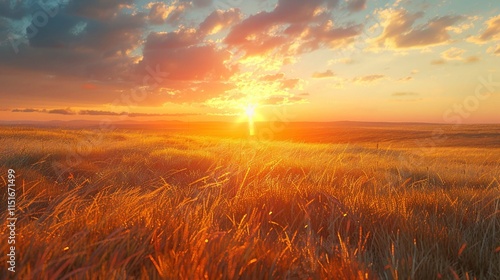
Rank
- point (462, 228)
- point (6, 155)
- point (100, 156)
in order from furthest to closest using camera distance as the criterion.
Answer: point (100, 156), point (6, 155), point (462, 228)

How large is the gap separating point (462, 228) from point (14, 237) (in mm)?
3519

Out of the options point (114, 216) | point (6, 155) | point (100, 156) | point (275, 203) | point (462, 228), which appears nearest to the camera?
point (114, 216)

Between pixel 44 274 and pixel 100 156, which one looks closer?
pixel 44 274

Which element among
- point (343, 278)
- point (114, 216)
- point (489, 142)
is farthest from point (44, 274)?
point (489, 142)

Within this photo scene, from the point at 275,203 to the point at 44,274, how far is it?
8.14ft

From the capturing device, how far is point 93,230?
2248mm

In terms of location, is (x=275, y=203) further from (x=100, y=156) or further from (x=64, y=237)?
(x=100, y=156)

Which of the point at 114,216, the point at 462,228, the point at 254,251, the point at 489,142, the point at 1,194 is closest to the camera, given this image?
the point at 254,251

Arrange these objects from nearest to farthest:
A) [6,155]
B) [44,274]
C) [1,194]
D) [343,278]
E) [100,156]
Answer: [44,274], [343,278], [1,194], [6,155], [100,156]

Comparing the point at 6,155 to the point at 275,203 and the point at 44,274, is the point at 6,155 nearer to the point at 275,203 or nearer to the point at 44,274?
the point at 275,203

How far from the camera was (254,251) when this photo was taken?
80.4 inches

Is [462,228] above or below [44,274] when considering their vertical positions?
below

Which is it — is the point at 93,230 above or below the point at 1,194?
above

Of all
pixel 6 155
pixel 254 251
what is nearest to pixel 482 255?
pixel 254 251
